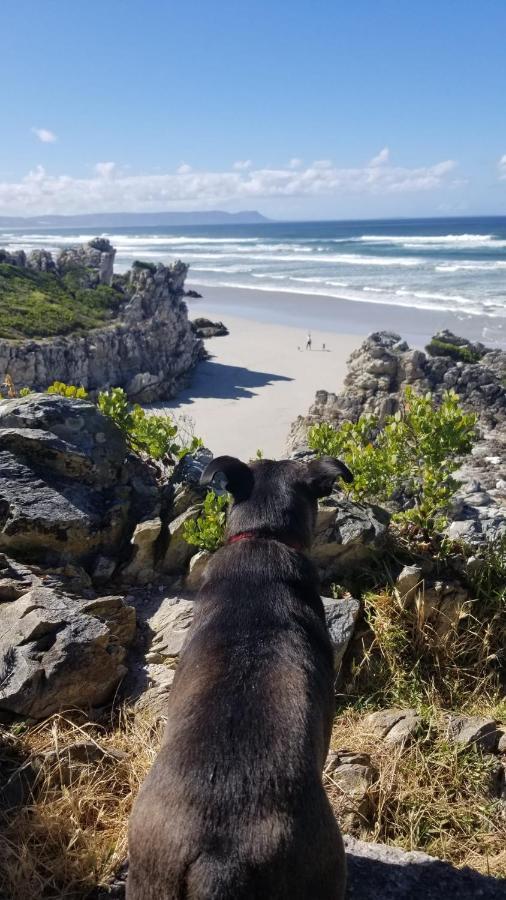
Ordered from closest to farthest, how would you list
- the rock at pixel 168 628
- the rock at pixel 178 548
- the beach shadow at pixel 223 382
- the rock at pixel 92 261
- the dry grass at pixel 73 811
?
the dry grass at pixel 73 811, the rock at pixel 168 628, the rock at pixel 178 548, the beach shadow at pixel 223 382, the rock at pixel 92 261

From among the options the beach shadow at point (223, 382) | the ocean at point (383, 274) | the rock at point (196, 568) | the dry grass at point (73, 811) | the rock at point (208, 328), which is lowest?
the beach shadow at point (223, 382)

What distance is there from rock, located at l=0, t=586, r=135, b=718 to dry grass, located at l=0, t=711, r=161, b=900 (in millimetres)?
178

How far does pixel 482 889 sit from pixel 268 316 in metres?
31.8

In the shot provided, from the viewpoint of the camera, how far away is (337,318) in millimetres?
32094

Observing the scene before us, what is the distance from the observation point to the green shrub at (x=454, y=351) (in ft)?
65.5

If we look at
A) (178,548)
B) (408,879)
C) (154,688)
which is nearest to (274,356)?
(178,548)

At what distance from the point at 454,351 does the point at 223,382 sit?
7701mm

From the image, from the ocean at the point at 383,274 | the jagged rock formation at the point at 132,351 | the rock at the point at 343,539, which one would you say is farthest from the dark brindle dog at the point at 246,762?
the ocean at the point at 383,274

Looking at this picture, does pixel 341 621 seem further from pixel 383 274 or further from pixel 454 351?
pixel 383 274

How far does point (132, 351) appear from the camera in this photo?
2427 cm

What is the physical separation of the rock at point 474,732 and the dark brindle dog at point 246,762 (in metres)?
2.06

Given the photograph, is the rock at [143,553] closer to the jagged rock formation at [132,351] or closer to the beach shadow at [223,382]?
the beach shadow at [223,382]

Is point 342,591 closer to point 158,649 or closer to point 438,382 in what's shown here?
point 158,649

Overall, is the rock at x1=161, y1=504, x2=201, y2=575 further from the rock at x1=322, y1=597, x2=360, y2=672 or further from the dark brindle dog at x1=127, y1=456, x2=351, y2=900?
the dark brindle dog at x1=127, y1=456, x2=351, y2=900
